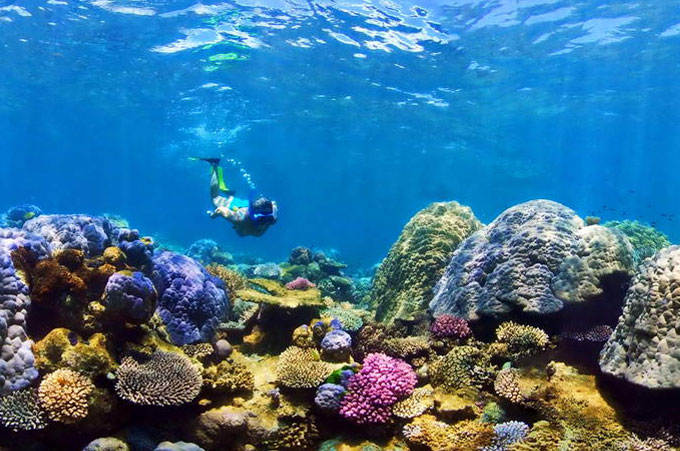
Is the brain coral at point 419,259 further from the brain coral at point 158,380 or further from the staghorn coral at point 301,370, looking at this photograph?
the brain coral at point 158,380

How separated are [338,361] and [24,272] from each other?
3.91 metres

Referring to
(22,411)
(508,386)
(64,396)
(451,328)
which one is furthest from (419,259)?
(22,411)

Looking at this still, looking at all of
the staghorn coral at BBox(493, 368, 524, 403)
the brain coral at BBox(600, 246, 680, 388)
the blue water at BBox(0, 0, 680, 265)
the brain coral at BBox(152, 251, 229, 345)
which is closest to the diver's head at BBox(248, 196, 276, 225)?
the brain coral at BBox(152, 251, 229, 345)

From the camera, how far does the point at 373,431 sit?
15.5 feet

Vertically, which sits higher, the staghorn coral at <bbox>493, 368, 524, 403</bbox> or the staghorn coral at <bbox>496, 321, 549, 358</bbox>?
the staghorn coral at <bbox>496, 321, 549, 358</bbox>

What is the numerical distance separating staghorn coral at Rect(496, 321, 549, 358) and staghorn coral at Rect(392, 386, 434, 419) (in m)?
1.24

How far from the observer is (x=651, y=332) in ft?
14.5

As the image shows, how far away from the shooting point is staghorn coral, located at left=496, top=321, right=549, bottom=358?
17.7 feet

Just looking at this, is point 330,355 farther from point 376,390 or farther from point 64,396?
point 64,396

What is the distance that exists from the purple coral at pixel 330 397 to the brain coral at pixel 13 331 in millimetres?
2874

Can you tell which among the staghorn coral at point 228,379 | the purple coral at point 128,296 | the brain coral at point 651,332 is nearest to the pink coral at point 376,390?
the staghorn coral at point 228,379

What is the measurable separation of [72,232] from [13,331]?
241cm

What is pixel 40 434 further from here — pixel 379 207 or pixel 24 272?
pixel 379 207

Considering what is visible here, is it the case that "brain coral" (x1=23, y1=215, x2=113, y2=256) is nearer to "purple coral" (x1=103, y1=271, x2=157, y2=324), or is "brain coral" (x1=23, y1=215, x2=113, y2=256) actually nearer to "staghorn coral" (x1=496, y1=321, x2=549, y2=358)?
"purple coral" (x1=103, y1=271, x2=157, y2=324)
